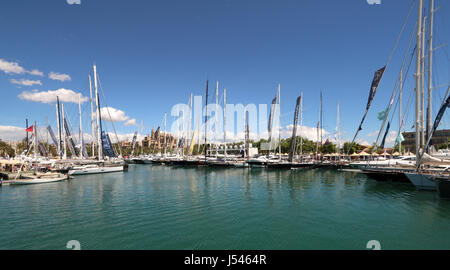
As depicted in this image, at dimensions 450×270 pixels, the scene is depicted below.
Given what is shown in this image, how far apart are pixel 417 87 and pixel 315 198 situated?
62.5 ft

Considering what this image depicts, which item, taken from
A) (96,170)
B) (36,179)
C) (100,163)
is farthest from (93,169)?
(36,179)

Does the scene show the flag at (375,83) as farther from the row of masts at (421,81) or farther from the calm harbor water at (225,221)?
the calm harbor water at (225,221)

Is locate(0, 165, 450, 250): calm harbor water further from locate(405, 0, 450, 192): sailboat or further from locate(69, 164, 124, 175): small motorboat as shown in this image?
locate(69, 164, 124, 175): small motorboat

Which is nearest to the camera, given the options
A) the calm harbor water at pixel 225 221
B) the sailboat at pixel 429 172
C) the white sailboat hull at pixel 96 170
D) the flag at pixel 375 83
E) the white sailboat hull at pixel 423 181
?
the calm harbor water at pixel 225 221

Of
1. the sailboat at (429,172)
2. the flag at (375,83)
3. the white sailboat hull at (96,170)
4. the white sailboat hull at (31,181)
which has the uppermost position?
the flag at (375,83)

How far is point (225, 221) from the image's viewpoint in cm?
1526

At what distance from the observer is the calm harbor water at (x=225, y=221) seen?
1175 centimetres

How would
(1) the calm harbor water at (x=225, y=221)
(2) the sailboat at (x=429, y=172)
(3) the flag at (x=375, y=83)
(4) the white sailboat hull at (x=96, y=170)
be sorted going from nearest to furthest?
(1) the calm harbor water at (x=225, y=221)
(2) the sailboat at (x=429, y=172)
(3) the flag at (x=375, y=83)
(4) the white sailboat hull at (x=96, y=170)

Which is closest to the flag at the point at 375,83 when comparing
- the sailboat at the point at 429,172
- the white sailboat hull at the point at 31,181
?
the sailboat at the point at 429,172

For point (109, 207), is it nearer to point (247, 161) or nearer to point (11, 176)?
point (11, 176)

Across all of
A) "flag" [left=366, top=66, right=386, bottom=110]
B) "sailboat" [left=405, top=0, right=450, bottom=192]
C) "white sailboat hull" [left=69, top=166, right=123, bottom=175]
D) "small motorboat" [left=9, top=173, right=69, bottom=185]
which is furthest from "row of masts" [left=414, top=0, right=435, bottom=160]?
"white sailboat hull" [left=69, top=166, right=123, bottom=175]

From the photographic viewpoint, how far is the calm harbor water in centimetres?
1175

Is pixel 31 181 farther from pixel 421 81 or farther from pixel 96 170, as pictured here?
pixel 421 81
